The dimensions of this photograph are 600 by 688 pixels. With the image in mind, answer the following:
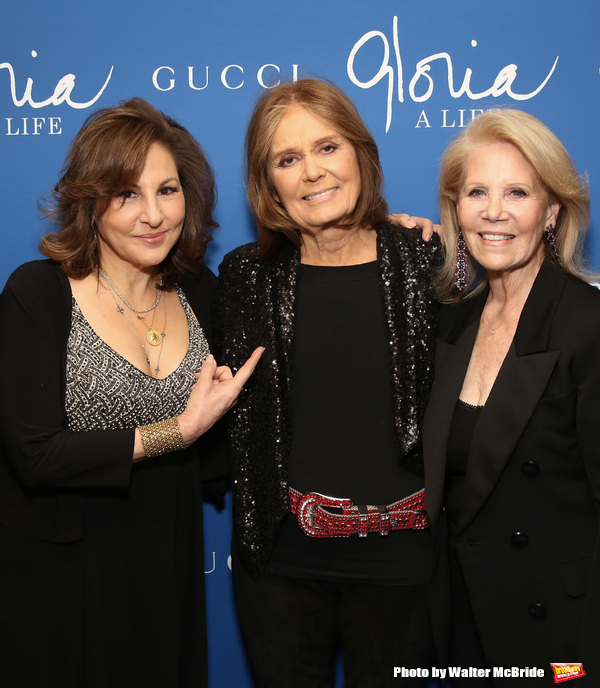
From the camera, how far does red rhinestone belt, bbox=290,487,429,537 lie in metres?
1.72

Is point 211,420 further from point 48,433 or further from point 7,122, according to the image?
point 7,122

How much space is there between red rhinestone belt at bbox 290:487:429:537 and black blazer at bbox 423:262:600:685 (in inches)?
3.7

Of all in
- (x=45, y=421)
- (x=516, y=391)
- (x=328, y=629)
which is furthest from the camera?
(x=328, y=629)

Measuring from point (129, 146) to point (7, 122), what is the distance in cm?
81

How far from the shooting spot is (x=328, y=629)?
1.87 metres

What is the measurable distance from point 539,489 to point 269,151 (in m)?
1.06

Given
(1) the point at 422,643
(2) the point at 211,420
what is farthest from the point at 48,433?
(1) the point at 422,643

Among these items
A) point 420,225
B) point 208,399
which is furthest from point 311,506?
point 420,225

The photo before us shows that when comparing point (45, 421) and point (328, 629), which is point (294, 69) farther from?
point (328, 629)

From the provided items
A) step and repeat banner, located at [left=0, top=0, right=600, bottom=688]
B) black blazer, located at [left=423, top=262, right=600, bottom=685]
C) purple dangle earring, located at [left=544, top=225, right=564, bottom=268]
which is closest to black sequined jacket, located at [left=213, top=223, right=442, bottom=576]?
black blazer, located at [left=423, top=262, right=600, bottom=685]

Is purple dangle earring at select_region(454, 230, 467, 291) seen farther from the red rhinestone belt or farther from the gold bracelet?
the gold bracelet

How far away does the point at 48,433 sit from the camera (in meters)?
1.64

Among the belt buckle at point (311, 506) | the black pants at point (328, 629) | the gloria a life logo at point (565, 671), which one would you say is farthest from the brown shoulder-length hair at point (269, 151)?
the gloria a life logo at point (565, 671)

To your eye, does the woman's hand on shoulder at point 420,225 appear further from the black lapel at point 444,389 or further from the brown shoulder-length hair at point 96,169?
the brown shoulder-length hair at point 96,169
